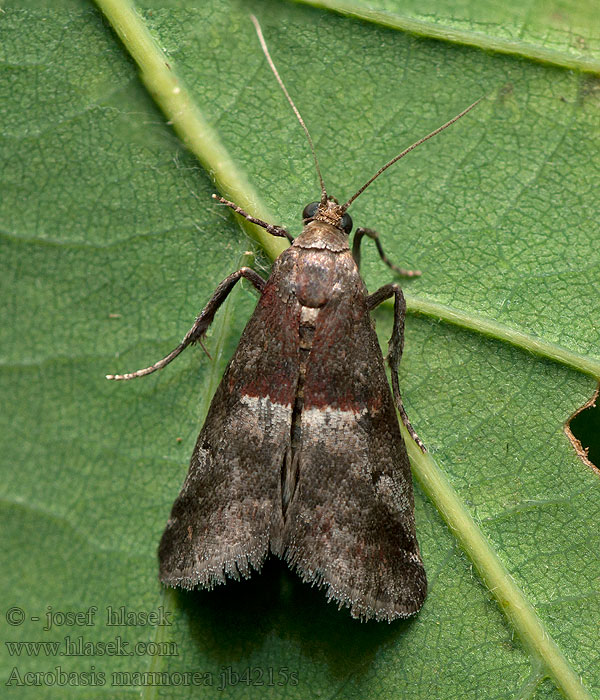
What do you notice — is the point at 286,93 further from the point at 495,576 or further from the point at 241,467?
the point at 495,576

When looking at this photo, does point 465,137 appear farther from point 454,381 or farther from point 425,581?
point 425,581

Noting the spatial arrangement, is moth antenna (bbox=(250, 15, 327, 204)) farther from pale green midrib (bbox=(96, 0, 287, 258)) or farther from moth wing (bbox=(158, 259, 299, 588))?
moth wing (bbox=(158, 259, 299, 588))

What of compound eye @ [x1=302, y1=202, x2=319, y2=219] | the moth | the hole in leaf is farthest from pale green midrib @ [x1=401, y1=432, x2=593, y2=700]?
compound eye @ [x1=302, y1=202, x2=319, y2=219]

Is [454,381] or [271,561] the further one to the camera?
[454,381]

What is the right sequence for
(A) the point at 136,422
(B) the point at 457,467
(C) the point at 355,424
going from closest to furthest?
(C) the point at 355,424
(B) the point at 457,467
(A) the point at 136,422

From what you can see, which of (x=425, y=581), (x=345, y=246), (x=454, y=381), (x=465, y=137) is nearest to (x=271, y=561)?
(x=425, y=581)

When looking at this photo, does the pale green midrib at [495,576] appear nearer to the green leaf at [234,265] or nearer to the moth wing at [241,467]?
the green leaf at [234,265]
